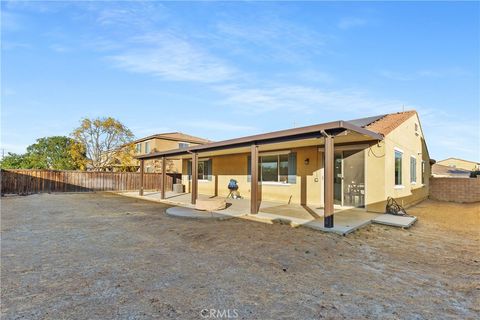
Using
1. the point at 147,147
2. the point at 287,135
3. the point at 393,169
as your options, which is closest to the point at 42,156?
the point at 147,147

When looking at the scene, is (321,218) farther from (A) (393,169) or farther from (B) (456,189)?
(B) (456,189)

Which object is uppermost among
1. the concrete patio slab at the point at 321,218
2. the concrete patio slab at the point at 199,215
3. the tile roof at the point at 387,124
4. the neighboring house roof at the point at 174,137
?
the neighboring house roof at the point at 174,137

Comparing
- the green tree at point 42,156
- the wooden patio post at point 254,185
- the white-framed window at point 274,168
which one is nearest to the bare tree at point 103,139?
the green tree at point 42,156

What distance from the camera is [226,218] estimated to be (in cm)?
763

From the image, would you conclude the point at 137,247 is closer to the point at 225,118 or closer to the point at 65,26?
the point at 65,26

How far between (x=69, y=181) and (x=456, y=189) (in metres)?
23.9

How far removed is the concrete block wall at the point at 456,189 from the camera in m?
12.2

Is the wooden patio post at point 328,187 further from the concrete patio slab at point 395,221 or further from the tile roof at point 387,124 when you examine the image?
the tile roof at point 387,124

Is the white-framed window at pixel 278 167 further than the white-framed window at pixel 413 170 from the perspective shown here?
No

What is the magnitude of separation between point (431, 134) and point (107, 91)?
18.5m

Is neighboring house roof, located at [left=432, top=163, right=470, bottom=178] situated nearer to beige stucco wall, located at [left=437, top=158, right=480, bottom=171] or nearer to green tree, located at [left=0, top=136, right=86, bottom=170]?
beige stucco wall, located at [left=437, top=158, right=480, bottom=171]

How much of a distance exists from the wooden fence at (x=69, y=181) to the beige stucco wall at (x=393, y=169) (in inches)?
627

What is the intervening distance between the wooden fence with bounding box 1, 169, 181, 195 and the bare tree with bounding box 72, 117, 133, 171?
4.74 meters

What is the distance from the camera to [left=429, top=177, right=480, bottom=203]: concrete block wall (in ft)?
40.0
